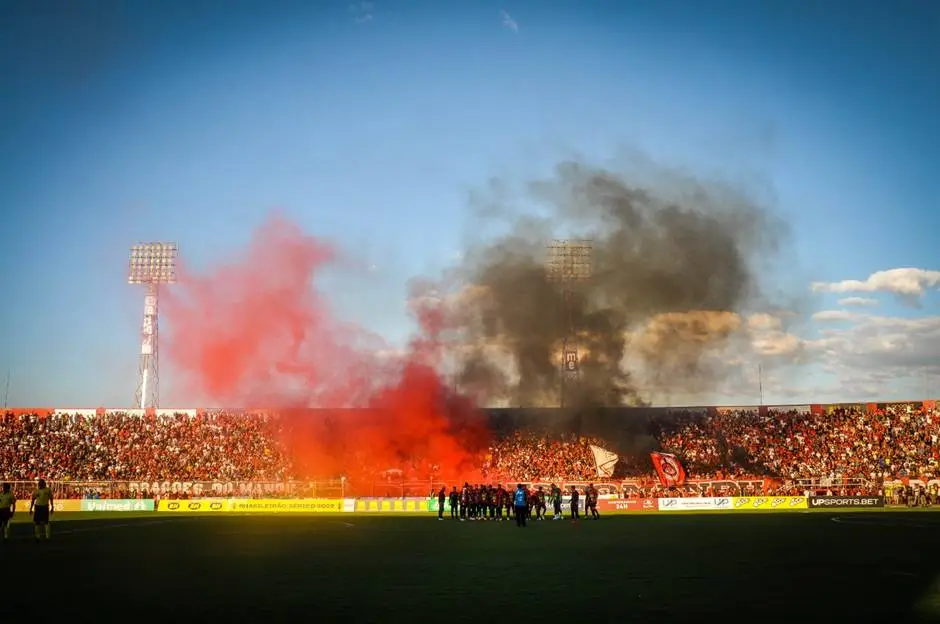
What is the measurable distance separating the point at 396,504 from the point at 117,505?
19.5 metres

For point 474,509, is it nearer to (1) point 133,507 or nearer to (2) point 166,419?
(1) point 133,507

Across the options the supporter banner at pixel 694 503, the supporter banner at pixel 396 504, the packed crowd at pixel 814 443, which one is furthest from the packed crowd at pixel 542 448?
the supporter banner at pixel 694 503

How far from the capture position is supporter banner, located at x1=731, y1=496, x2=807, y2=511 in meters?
55.0

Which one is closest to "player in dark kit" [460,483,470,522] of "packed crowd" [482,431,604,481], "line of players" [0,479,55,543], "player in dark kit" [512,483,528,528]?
"player in dark kit" [512,483,528,528]

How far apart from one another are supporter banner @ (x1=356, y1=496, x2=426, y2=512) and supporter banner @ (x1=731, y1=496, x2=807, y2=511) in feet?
66.7

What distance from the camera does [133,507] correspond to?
55.7 metres

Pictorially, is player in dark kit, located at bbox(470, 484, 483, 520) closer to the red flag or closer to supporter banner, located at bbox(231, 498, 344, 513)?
supporter banner, located at bbox(231, 498, 344, 513)

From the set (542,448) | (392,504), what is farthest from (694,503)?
(542,448)

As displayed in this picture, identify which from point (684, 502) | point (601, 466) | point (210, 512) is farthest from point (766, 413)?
point (210, 512)

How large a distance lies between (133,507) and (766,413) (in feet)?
189

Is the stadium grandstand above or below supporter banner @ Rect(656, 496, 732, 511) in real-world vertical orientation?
above

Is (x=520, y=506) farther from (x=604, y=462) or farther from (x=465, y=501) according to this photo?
(x=604, y=462)

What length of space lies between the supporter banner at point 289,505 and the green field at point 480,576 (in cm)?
2441

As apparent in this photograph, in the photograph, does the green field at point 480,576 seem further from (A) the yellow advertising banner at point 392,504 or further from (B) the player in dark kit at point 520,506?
(A) the yellow advertising banner at point 392,504
